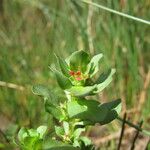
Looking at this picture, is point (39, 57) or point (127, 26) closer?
point (127, 26)

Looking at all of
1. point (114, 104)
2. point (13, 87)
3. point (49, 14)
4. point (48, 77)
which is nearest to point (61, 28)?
point (49, 14)

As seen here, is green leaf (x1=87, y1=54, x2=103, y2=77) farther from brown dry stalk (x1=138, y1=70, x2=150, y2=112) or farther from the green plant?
brown dry stalk (x1=138, y1=70, x2=150, y2=112)

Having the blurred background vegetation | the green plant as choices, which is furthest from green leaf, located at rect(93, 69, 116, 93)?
the blurred background vegetation

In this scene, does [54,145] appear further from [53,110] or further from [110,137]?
[110,137]

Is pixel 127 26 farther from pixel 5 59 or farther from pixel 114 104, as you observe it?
pixel 114 104

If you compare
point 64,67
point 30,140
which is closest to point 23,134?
point 30,140

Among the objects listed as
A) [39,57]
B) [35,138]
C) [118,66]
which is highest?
[35,138]

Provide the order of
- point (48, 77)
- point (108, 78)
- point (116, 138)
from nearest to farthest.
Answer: point (108, 78) < point (116, 138) < point (48, 77)

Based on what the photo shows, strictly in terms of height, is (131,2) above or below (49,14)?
above
